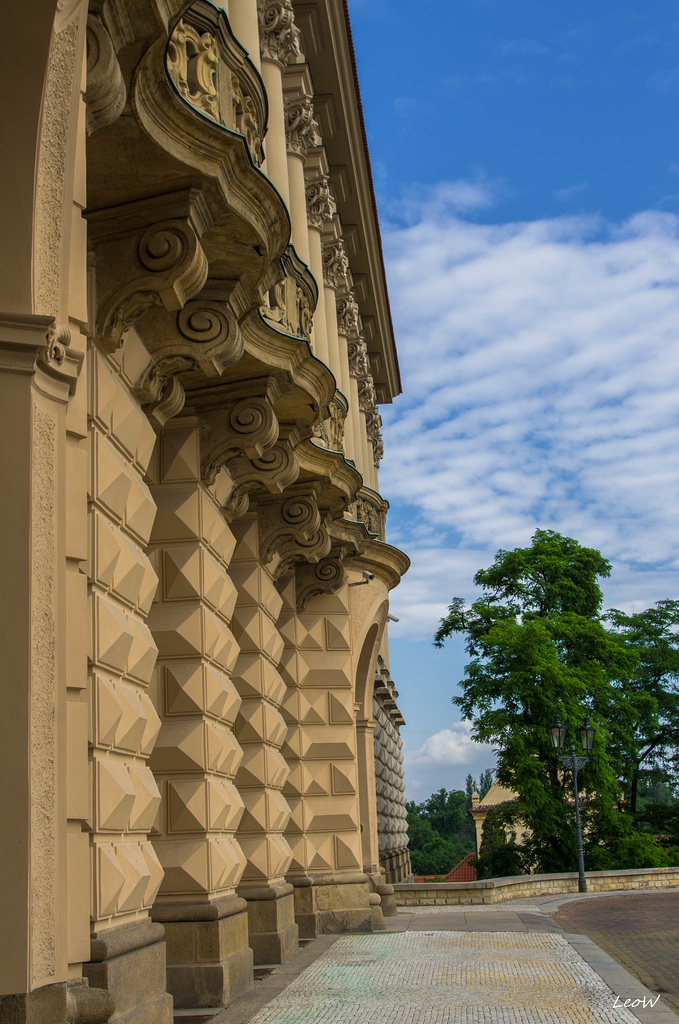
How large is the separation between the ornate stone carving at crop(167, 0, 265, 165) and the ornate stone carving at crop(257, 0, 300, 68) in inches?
204

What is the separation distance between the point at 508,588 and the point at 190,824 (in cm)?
2864

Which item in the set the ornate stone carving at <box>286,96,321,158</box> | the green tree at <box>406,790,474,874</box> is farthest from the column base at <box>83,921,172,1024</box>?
the green tree at <box>406,790,474,874</box>

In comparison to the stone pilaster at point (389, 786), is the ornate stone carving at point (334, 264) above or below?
above

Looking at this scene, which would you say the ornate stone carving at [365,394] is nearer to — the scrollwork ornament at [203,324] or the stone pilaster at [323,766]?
the stone pilaster at [323,766]

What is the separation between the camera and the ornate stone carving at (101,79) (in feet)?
20.1

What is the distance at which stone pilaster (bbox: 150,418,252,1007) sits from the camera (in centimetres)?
960

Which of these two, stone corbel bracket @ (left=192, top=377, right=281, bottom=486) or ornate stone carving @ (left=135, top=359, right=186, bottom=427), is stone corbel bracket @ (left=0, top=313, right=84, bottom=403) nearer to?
ornate stone carving @ (left=135, top=359, right=186, bottom=427)

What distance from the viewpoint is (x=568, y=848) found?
107ft

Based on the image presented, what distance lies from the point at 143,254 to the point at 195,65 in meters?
1.49

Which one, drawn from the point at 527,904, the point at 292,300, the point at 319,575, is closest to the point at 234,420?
the point at 292,300

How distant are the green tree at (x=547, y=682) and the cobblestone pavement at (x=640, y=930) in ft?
23.8

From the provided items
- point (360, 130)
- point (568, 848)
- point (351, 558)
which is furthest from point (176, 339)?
point (568, 848)

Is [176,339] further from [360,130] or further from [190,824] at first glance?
[360,130]

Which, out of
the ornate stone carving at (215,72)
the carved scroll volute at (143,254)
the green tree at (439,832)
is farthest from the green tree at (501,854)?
the green tree at (439,832)
